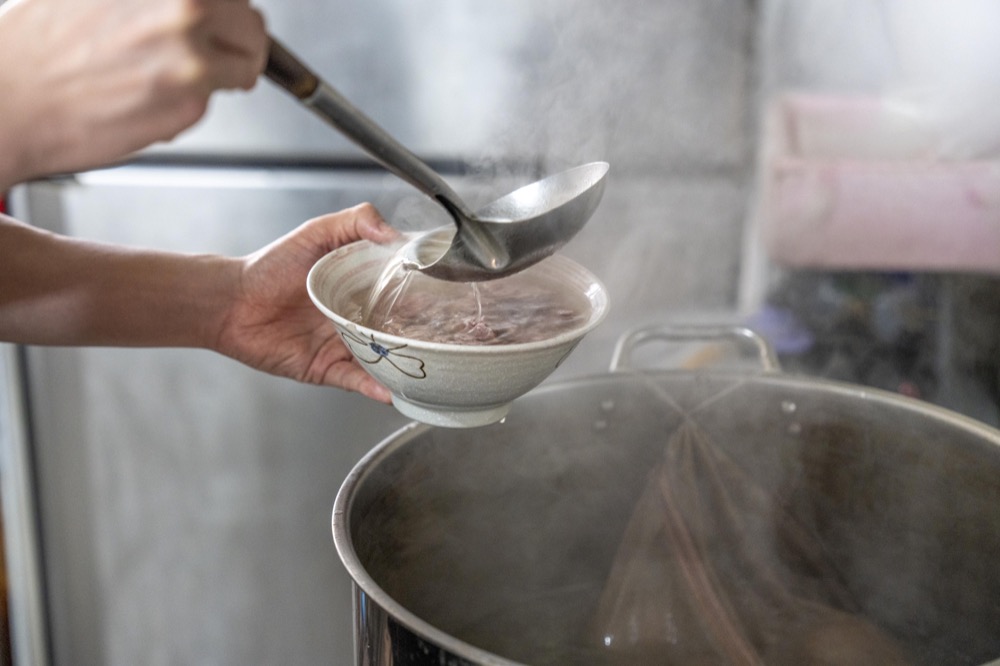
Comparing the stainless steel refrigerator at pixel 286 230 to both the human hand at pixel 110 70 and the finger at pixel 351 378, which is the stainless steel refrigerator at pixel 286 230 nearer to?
the finger at pixel 351 378

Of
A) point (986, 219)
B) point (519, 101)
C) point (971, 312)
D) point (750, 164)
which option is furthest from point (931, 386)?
point (519, 101)

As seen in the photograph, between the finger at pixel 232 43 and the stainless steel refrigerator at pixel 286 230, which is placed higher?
the finger at pixel 232 43

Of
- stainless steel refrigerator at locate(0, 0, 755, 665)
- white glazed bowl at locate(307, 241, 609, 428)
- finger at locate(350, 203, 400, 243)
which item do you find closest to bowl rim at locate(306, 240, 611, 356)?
white glazed bowl at locate(307, 241, 609, 428)

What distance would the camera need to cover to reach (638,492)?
1069 mm

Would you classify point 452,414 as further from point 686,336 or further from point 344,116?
point 686,336

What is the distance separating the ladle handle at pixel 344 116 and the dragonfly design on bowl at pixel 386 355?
0.14 meters

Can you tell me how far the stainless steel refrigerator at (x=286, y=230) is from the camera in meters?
1.45

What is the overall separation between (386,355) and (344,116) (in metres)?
0.21

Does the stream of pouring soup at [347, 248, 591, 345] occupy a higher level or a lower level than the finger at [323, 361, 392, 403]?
higher

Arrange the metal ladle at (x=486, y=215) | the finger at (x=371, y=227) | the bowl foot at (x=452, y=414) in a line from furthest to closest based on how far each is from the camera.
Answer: the finger at (x=371, y=227) < the bowl foot at (x=452, y=414) < the metal ladle at (x=486, y=215)

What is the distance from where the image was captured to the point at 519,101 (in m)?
1.46

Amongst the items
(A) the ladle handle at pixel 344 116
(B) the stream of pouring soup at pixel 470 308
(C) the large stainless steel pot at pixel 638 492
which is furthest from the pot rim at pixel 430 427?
(A) the ladle handle at pixel 344 116

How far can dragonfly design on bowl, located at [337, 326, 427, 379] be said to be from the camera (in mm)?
711

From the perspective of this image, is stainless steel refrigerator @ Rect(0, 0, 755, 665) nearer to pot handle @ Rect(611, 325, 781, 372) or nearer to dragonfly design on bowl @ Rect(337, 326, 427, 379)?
pot handle @ Rect(611, 325, 781, 372)
